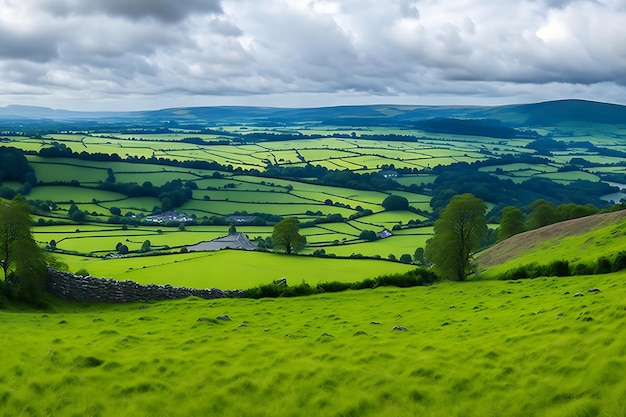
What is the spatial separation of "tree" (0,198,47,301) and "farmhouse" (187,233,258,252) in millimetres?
45101

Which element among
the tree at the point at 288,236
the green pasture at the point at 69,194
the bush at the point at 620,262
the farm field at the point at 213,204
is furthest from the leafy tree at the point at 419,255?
the green pasture at the point at 69,194

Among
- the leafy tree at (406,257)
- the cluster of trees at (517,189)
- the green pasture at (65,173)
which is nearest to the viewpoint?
the leafy tree at (406,257)

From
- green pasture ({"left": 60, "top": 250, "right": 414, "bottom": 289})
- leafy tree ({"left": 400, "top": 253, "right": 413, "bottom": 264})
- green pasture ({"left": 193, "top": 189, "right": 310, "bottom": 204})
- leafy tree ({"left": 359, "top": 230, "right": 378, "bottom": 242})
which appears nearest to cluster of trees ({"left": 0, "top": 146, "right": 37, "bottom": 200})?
green pasture ({"left": 193, "top": 189, "right": 310, "bottom": 204})

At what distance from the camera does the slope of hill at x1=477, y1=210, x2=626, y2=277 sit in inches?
1473

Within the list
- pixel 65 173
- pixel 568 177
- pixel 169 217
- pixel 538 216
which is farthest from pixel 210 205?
pixel 568 177

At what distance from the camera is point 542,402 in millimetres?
10727

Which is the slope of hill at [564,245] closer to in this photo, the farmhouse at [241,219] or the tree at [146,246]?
the tree at [146,246]

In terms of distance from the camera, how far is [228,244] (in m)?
80.8

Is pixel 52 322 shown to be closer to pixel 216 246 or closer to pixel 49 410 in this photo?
pixel 49 410

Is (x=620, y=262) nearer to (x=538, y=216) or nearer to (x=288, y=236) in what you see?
(x=288, y=236)

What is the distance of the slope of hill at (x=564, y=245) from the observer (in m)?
37.4

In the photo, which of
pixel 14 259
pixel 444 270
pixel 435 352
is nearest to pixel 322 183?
pixel 444 270

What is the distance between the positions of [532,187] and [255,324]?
175 meters

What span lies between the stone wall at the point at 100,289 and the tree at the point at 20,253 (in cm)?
114
